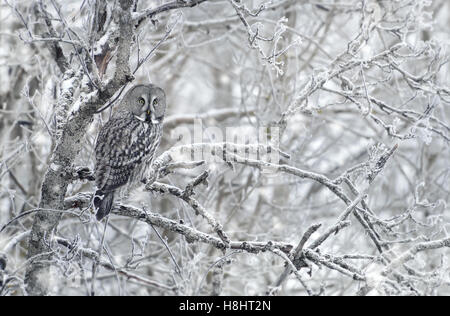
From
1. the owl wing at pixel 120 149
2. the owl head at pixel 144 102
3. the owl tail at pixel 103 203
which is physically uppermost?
the owl head at pixel 144 102

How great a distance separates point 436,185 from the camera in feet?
24.7

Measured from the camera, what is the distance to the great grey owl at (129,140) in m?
5.02

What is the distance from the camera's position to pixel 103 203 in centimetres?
478

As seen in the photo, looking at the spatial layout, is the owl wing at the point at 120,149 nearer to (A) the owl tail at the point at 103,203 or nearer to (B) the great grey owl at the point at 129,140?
(B) the great grey owl at the point at 129,140

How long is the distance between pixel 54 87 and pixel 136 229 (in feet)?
6.62

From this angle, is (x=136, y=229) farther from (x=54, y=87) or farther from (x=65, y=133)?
(x=65, y=133)

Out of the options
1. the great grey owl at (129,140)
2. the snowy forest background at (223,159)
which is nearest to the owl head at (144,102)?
the great grey owl at (129,140)

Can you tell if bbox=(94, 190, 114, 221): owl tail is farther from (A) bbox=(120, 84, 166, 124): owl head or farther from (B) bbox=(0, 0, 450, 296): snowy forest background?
(A) bbox=(120, 84, 166, 124): owl head

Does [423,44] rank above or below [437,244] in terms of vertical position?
above

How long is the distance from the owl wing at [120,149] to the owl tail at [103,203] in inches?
6.4

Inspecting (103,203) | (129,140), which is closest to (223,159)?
(129,140)

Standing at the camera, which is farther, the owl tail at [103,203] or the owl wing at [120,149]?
the owl wing at [120,149]

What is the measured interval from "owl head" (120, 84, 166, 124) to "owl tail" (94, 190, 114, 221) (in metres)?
0.83
